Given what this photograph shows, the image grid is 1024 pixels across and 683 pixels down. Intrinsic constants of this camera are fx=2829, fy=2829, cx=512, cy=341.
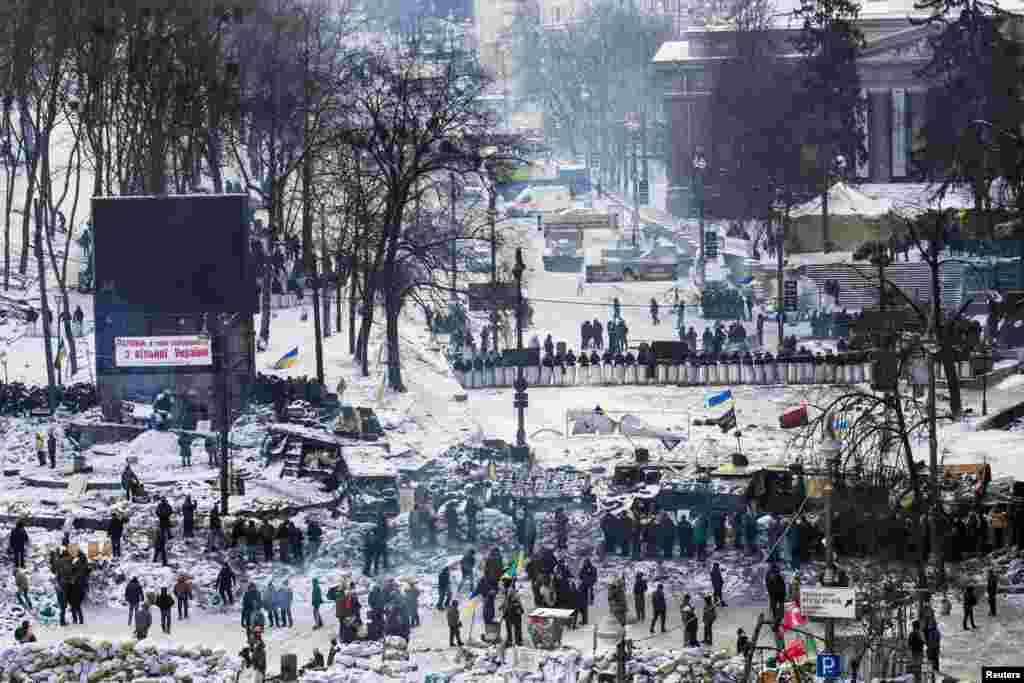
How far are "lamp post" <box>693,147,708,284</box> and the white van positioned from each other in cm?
523

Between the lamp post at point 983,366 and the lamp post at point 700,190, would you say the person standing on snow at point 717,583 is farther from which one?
the lamp post at point 700,190

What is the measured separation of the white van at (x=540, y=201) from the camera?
108 metres

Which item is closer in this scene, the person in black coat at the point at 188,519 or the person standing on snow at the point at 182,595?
the person standing on snow at the point at 182,595

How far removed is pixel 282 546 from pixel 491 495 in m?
5.04

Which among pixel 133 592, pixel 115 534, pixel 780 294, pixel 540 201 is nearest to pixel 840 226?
pixel 780 294

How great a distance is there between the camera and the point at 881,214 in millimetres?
94688

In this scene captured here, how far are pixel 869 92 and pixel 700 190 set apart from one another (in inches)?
683

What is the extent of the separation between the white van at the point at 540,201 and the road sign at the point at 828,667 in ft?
211

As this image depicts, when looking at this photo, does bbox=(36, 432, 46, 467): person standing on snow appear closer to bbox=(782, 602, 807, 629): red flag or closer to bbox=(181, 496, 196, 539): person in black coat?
bbox=(181, 496, 196, 539): person in black coat

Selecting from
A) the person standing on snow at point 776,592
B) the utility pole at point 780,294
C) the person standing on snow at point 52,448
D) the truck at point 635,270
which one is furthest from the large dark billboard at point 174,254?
the truck at point 635,270

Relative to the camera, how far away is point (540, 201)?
363ft

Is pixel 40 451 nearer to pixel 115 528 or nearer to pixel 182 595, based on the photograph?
pixel 115 528

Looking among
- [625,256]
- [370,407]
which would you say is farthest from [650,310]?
[370,407]
